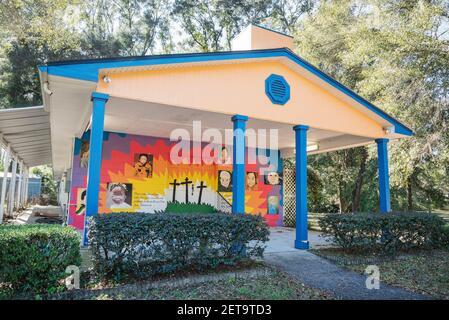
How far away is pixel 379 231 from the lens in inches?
326

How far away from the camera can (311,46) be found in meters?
16.5

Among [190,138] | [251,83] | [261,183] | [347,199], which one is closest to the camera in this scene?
[251,83]

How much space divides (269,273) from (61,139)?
919 centimetres

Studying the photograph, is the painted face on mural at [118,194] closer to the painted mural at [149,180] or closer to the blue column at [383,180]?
the painted mural at [149,180]

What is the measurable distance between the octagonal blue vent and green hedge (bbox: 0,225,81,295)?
5975 millimetres

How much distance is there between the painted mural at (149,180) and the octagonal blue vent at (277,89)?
4221 mm

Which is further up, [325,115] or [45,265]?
[325,115]

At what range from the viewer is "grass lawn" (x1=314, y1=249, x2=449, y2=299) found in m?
5.99

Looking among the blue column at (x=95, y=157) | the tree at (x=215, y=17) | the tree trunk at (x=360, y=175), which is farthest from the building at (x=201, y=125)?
the tree at (x=215, y=17)

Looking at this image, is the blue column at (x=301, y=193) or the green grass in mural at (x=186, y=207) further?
the green grass in mural at (x=186, y=207)

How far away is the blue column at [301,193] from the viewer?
8688 mm
